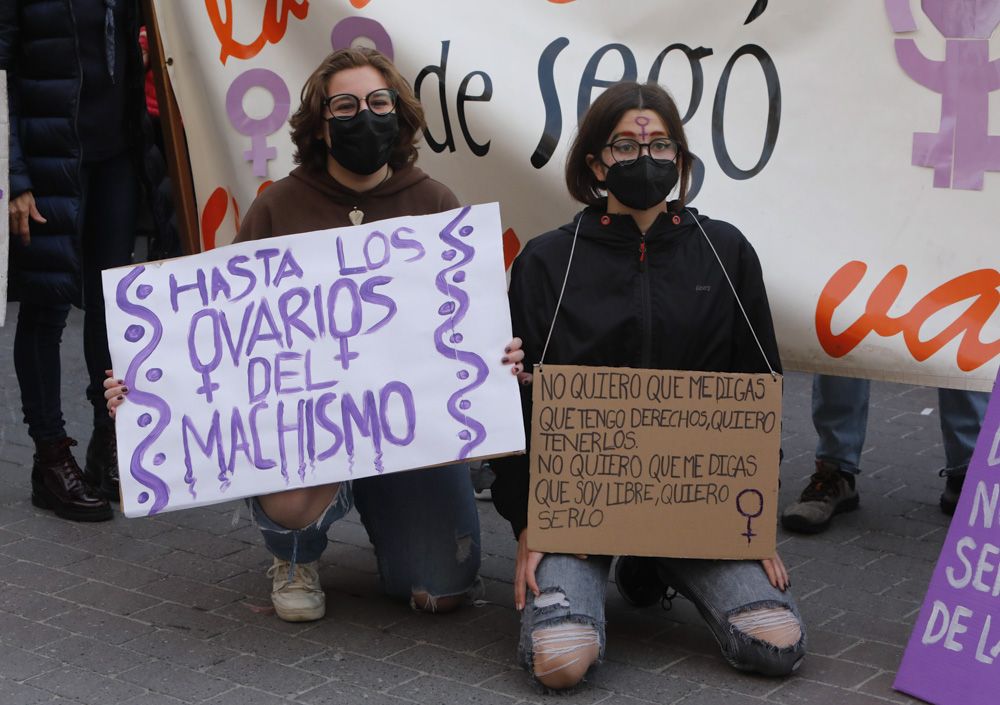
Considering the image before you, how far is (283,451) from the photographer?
356cm

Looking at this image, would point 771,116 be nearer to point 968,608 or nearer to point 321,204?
point 321,204

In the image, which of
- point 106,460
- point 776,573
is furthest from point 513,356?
point 106,460

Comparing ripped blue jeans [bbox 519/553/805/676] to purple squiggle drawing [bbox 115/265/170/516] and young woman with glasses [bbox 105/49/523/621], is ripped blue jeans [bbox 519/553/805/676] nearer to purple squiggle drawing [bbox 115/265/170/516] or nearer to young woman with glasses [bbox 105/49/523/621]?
young woman with glasses [bbox 105/49/523/621]

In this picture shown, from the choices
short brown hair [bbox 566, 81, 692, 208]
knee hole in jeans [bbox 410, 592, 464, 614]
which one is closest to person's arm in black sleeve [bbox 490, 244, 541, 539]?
short brown hair [bbox 566, 81, 692, 208]

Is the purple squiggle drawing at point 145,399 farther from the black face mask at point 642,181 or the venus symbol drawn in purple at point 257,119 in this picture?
the venus symbol drawn in purple at point 257,119

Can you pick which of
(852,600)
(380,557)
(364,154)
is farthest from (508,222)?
(852,600)

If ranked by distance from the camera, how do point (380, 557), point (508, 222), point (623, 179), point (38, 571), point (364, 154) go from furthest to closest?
point (508, 222) < point (38, 571) < point (380, 557) < point (364, 154) < point (623, 179)

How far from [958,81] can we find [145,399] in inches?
91.5

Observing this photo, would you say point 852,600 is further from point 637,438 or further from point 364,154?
point 364,154

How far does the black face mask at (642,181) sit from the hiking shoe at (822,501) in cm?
153

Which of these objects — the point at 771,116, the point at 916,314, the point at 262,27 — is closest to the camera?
the point at 916,314

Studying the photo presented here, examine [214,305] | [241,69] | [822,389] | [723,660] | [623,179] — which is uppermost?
[241,69]

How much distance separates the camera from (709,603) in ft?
Answer: 11.6

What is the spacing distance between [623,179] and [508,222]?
3.67 feet
